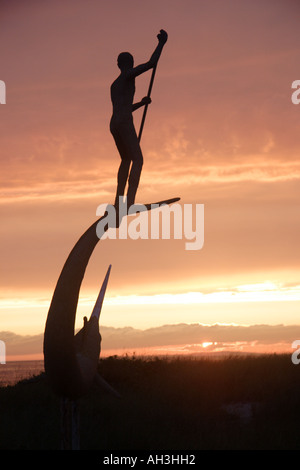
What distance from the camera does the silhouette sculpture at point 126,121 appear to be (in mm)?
12086

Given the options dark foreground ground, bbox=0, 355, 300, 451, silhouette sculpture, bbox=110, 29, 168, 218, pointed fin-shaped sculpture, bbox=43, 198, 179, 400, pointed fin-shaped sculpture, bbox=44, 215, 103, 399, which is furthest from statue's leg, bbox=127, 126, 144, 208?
dark foreground ground, bbox=0, 355, 300, 451

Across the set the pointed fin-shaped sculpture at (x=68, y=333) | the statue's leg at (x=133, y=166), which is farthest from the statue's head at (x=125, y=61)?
the pointed fin-shaped sculpture at (x=68, y=333)

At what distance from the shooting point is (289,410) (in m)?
17.7

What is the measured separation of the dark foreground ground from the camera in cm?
1531

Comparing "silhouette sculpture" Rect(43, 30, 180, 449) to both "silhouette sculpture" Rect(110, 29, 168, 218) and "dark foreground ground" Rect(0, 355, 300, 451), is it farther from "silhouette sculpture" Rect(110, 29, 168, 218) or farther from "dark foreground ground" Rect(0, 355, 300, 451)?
"dark foreground ground" Rect(0, 355, 300, 451)

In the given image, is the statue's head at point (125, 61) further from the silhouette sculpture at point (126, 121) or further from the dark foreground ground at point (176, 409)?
the dark foreground ground at point (176, 409)

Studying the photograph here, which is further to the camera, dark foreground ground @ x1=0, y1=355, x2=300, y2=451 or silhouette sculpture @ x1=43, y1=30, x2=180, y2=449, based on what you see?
dark foreground ground @ x1=0, y1=355, x2=300, y2=451

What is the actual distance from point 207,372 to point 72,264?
34.3ft

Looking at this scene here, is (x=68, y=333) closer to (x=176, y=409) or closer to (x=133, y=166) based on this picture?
(x=133, y=166)

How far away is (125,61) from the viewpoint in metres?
12.1

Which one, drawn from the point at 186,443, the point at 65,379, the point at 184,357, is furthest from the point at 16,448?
the point at 184,357

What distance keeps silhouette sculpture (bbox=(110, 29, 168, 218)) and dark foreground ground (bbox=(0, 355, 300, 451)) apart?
19.6 feet

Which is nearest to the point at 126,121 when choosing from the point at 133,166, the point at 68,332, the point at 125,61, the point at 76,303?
the point at 133,166

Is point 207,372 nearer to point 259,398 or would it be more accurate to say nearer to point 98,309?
point 259,398
